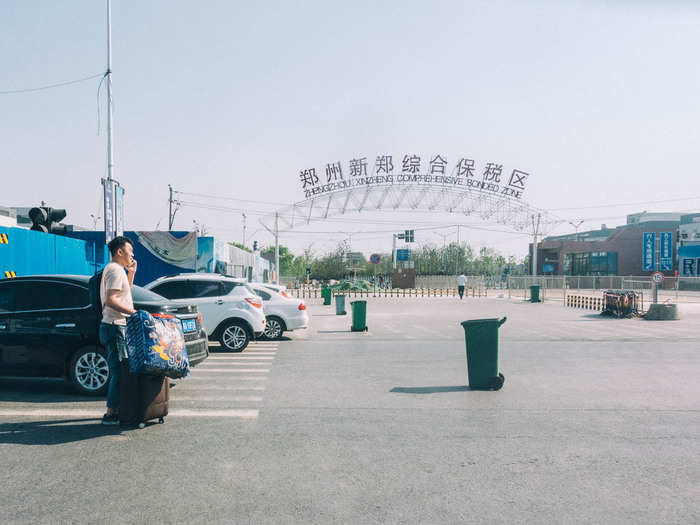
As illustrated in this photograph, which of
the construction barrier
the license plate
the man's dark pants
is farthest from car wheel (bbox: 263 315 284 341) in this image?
the construction barrier

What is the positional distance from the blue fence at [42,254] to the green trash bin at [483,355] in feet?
37.9

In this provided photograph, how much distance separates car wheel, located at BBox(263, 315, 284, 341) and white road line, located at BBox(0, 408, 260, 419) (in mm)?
8151

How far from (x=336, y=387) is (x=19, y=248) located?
35.0 ft

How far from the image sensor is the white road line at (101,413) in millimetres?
6812

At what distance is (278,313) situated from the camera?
50.0 ft

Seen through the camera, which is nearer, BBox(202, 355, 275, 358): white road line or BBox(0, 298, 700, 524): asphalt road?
BBox(0, 298, 700, 524): asphalt road

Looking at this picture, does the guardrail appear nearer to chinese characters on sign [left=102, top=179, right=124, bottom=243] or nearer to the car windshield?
chinese characters on sign [left=102, top=179, right=124, bottom=243]

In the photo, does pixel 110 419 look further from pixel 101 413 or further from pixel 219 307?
pixel 219 307

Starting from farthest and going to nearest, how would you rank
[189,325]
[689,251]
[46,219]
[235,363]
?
1. [689,251]
2. [46,219]
3. [235,363]
4. [189,325]

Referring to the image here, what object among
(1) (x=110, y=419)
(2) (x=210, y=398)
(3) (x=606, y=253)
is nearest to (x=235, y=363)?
(2) (x=210, y=398)

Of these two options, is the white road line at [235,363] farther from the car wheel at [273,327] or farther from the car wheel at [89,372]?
the car wheel at [273,327]

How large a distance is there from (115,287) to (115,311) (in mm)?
277

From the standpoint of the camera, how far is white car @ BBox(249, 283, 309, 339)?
599 inches

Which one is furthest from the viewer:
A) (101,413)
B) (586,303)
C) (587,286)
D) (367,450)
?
(587,286)
